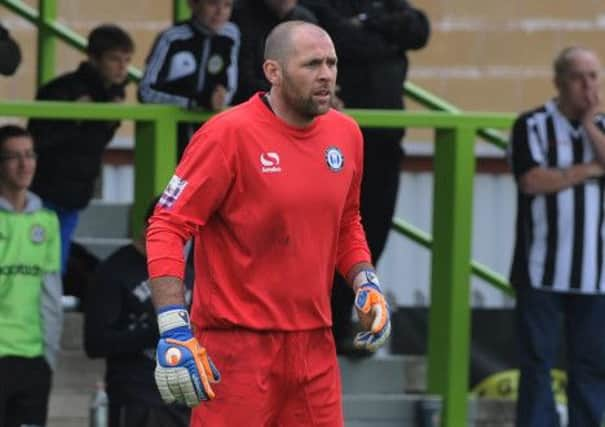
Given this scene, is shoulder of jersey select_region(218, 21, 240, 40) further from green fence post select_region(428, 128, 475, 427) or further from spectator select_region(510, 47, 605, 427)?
spectator select_region(510, 47, 605, 427)

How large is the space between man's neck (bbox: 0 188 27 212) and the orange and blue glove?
258cm

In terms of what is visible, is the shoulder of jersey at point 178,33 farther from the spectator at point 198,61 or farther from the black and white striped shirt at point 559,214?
the black and white striped shirt at point 559,214

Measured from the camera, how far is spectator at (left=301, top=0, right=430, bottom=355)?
9703mm

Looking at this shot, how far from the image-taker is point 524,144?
9.27 metres

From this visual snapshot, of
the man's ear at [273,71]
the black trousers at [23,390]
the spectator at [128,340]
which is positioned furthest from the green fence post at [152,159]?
the man's ear at [273,71]

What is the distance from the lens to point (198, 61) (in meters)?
9.30

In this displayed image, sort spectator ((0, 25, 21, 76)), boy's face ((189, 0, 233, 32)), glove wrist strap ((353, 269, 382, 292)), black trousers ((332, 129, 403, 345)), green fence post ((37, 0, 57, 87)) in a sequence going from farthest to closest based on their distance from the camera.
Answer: green fence post ((37, 0, 57, 87)) → black trousers ((332, 129, 403, 345)) → boy's face ((189, 0, 233, 32)) → spectator ((0, 25, 21, 76)) → glove wrist strap ((353, 269, 382, 292))

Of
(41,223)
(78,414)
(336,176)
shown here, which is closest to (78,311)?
(78,414)

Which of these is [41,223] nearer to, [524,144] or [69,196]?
[69,196]

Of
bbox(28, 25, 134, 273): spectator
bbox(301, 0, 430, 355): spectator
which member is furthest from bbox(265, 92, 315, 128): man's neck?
bbox(28, 25, 134, 273): spectator

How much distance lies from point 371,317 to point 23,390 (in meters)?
2.47

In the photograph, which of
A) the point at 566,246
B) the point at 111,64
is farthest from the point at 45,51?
the point at 566,246

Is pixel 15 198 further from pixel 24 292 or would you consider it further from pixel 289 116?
pixel 289 116

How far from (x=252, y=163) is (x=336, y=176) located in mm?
293
